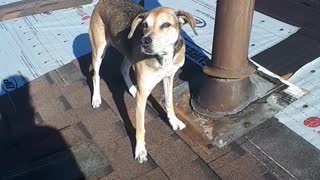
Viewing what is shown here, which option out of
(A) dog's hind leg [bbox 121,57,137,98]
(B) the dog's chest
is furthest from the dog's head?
(A) dog's hind leg [bbox 121,57,137,98]

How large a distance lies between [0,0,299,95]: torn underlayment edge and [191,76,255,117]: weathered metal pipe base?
3.02 feet

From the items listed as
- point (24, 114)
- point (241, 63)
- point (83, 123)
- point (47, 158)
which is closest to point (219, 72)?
point (241, 63)

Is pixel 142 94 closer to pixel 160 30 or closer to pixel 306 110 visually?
pixel 160 30

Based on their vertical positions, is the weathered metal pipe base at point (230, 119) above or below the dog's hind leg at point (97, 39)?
below

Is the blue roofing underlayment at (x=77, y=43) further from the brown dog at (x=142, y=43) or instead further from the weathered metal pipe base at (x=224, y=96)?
the brown dog at (x=142, y=43)

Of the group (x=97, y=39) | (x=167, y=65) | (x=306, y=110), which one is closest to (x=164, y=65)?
(x=167, y=65)

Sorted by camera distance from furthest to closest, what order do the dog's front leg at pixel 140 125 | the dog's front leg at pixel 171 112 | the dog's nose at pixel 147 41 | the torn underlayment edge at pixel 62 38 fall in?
the torn underlayment edge at pixel 62 38
the dog's front leg at pixel 171 112
the dog's front leg at pixel 140 125
the dog's nose at pixel 147 41

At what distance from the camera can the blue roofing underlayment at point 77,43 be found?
3.95 m

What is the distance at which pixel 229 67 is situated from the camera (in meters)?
3.63

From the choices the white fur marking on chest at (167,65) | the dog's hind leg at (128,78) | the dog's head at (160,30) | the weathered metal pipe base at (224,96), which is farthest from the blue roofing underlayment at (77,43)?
the dog's head at (160,30)

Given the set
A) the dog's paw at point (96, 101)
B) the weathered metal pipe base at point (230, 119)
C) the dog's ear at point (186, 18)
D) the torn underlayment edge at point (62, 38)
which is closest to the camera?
the dog's ear at point (186, 18)

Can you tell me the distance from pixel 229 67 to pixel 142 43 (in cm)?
116

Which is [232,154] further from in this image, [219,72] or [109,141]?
[109,141]

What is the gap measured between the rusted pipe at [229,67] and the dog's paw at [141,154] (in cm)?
79
